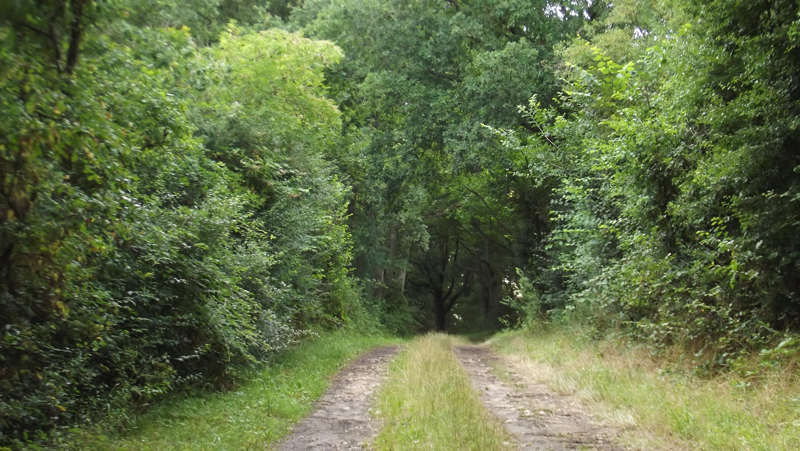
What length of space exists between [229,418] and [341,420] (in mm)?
1473

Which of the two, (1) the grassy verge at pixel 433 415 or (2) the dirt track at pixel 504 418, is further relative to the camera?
(2) the dirt track at pixel 504 418

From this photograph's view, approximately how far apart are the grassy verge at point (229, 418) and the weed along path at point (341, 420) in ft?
0.66

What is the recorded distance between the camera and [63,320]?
4.89 metres

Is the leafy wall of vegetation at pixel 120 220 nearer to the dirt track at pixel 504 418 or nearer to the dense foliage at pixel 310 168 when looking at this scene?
A: the dense foliage at pixel 310 168

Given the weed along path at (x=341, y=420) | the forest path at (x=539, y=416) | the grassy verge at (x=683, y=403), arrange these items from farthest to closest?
the weed along path at (x=341, y=420)
the forest path at (x=539, y=416)
the grassy verge at (x=683, y=403)

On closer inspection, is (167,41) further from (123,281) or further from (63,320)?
(123,281)

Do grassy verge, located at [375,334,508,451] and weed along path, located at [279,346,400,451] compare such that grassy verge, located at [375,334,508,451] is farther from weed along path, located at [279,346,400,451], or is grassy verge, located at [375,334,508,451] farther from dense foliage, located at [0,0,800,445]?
dense foliage, located at [0,0,800,445]

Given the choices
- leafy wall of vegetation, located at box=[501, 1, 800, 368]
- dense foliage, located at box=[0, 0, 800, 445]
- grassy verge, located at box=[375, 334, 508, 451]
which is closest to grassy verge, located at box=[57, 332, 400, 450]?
dense foliage, located at box=[0, 0, 800, 445]

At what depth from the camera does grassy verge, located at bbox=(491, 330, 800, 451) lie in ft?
17.2

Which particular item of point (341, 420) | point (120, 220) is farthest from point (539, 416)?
point (120, 220)

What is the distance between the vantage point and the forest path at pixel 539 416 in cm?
612

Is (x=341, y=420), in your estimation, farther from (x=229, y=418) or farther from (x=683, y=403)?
(x=683, y=403)

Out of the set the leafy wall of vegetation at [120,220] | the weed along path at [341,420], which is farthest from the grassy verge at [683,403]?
the leafy wall of vegetation at [120,220]

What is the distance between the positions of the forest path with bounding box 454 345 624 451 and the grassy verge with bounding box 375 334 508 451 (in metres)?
0.42
